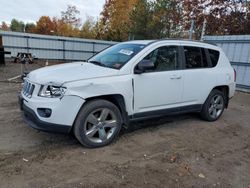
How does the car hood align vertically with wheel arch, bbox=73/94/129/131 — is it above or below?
above

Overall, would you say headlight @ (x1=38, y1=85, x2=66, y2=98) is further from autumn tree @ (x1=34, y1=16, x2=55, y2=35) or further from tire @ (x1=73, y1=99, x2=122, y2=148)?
autumn tree @ (x1=34, y1=16, x2=55, y2=35)

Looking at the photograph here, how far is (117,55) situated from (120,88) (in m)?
0.87

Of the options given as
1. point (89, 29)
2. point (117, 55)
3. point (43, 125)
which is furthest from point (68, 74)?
point (89, 29)

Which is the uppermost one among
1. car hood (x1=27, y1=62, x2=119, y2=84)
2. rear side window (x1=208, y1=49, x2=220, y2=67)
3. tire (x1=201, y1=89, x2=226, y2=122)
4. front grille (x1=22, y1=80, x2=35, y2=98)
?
rear side window (x1=208, y1=49, x2=220, y2=67)

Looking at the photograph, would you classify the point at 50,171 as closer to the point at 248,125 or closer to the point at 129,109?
the point at 129,109

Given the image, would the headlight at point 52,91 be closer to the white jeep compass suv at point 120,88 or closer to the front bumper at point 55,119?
the white jeep compass suv at point 120,88

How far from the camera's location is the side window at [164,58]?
437cm

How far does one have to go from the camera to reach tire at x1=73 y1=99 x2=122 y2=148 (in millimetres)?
3625

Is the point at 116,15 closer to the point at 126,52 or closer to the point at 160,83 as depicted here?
the point at 126,52

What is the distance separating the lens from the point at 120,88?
12.7 feet

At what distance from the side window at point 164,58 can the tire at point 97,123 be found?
115cm

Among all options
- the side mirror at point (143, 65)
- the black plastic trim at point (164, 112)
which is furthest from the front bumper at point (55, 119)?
the side mirror at point (143, 65)

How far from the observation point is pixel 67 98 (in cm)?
341

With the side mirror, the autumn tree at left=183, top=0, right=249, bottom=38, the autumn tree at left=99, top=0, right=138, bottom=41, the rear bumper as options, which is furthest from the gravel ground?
the autumn tree at left=99, top=0, right=138, bottom=41
